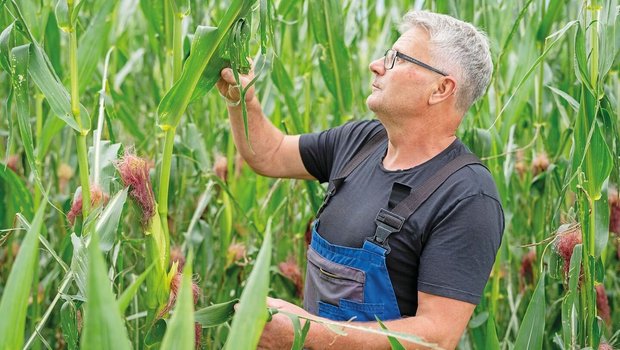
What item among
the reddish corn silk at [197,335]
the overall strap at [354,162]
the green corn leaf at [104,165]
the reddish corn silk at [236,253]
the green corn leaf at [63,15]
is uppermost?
the green corn leaf at [63,15]

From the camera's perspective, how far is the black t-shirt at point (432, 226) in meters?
1.75

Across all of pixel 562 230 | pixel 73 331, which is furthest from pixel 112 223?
pixel 562 230

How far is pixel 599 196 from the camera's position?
1.79 metres

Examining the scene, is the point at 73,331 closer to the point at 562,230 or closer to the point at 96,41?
the point at 96,41

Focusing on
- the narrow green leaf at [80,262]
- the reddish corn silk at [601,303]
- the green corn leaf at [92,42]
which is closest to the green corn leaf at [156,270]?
the narrow green leaf at [80,262]

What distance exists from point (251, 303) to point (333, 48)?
1.52 m

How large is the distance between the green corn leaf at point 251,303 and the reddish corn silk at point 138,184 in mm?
606

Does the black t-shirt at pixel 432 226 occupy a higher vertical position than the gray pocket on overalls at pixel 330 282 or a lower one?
higher

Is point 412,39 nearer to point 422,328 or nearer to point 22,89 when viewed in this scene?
point 422,328

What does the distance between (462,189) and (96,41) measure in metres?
1.08

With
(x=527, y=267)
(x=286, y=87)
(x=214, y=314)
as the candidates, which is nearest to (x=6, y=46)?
(x=214, y=314)

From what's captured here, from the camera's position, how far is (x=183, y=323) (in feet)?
3.18

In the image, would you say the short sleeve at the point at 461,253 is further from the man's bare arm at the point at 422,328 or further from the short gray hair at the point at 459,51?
the short gray hair at the point at 459,51

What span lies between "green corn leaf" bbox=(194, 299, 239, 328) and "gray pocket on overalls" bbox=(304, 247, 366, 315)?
1.21 feet
